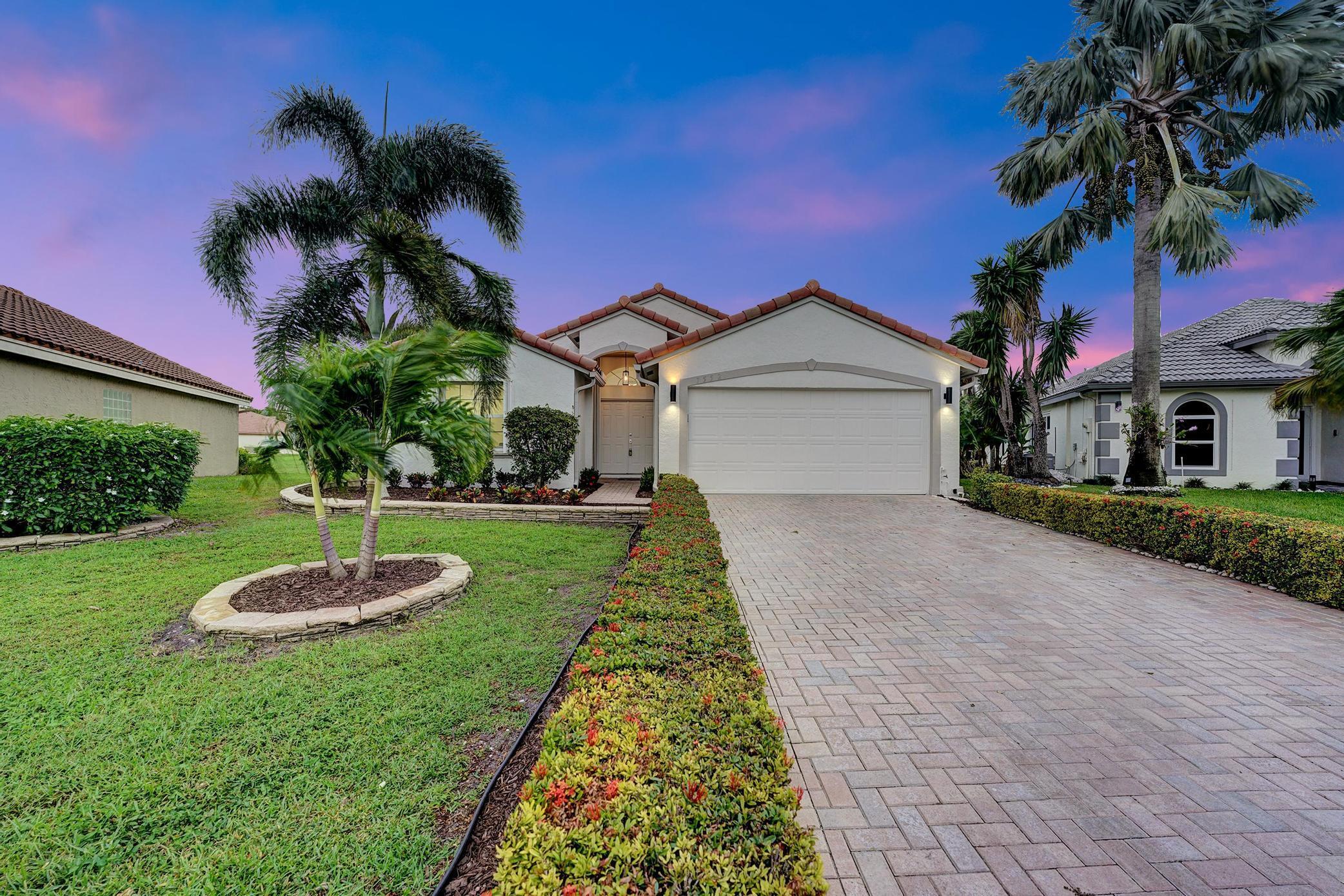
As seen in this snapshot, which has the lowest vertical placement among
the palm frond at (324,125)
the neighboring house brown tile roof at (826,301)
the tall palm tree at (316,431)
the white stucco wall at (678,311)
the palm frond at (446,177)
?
the tall palm tree at (316,431)

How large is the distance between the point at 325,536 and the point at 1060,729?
5.93 m

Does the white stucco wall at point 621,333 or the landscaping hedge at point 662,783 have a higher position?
the white stucco wall at point 621,333

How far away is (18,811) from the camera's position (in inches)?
89.4

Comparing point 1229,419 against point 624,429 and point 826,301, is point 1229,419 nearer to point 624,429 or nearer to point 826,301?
point 826,301

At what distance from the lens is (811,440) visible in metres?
12.1

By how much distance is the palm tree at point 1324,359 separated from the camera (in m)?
9.52

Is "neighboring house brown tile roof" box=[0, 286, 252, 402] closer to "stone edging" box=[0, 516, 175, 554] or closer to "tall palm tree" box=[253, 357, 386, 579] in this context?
"stone edging" box=[0, 516, 175, 554]

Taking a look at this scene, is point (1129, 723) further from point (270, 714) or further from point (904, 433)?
point (904, 433)

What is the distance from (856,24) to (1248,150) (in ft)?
33.5

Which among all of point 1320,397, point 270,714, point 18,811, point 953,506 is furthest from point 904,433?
point 18,811

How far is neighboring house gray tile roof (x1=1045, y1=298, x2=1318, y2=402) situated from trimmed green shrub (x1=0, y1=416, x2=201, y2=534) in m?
21.7

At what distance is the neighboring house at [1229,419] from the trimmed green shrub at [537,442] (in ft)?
51.0

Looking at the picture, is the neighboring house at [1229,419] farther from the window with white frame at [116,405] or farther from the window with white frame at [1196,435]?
the window with white frame at [116,405]

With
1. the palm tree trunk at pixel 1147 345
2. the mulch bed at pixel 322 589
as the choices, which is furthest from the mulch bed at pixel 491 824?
the palm tree trunk at pixel 1147 345
